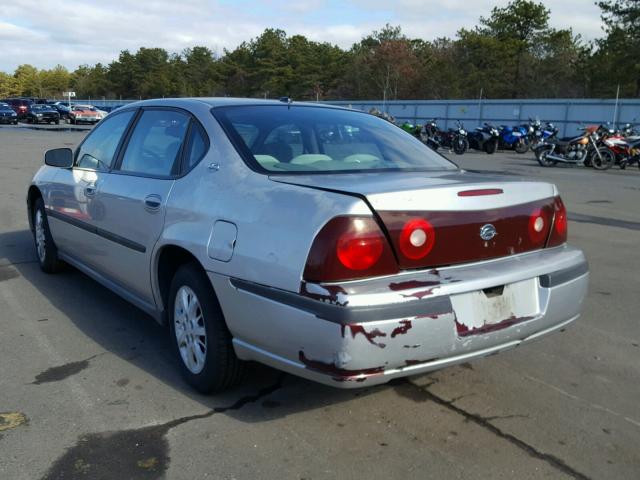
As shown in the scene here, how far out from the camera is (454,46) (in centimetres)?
6125

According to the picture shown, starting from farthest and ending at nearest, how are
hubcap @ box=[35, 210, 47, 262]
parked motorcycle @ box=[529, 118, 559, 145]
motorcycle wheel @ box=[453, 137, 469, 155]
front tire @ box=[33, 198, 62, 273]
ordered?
parked motorcycle @ box=[529, 118, 559, 145], motorcycle wheel @ box=[453, 137, 469, 155], hubcap @ box=[35, 210, 47, 262], front tire @ box=[33, 198, 62, 273]

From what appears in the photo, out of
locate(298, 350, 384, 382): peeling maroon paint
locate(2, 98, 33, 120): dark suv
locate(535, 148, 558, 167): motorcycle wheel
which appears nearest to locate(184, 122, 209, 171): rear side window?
locate(298, 350, 384, 382): peeling maroon paint

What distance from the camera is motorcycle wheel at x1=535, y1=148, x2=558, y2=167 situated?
18922 mm

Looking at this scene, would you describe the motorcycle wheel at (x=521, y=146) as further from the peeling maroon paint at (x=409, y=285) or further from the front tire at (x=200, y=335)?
the peeling maroon paint at (x=409, y=285)

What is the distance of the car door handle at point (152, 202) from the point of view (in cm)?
347

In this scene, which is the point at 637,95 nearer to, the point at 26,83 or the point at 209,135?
the point at 209,135

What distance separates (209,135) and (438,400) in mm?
1901

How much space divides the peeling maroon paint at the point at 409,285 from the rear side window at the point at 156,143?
5.07ft

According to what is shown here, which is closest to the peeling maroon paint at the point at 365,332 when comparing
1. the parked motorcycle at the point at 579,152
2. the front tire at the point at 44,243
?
the front tire at the point at 44,243

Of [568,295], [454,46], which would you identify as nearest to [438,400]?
[568,295]

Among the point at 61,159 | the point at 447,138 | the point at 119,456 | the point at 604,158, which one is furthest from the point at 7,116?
the point at 119,456

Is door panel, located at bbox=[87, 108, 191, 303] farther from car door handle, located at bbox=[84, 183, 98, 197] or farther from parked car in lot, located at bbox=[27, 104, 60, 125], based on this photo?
parked car in lot, located at bbox=[27, 104, 60, 125]

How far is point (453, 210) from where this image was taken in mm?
2791

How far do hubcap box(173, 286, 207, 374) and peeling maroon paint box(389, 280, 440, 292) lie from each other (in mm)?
1090
